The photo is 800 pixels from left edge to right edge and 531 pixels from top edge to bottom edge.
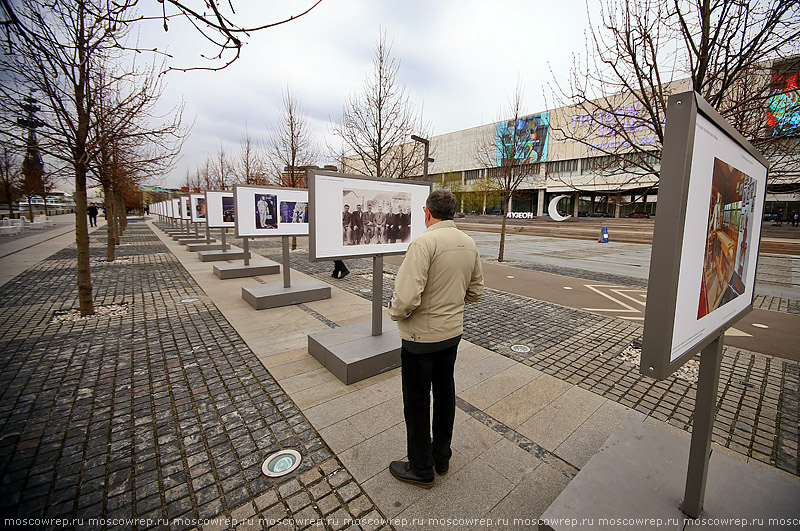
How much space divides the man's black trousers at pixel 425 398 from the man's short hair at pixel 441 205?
1.00m

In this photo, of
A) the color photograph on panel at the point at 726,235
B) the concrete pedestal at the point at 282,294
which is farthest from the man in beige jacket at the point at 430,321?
the concrete pedestal at the point at 282,294

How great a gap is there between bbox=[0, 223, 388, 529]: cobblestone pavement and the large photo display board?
1.96 meters

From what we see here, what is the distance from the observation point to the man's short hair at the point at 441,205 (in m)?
2.60

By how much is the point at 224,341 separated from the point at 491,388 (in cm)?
409

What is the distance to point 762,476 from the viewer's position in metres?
2.46

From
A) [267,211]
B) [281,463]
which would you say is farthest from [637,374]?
[267,211]

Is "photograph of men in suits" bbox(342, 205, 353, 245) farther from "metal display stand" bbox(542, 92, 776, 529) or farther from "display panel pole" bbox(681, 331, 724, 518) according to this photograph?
"display panel pole" bbox(681, 331, 724, 518)

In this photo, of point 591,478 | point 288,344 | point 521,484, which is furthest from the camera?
point 288,344

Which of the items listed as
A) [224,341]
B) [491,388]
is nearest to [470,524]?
[491,388]

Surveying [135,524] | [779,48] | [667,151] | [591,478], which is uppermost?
[779,48]

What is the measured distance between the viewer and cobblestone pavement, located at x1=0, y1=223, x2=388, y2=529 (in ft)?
7.81

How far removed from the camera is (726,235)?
1.95 meters

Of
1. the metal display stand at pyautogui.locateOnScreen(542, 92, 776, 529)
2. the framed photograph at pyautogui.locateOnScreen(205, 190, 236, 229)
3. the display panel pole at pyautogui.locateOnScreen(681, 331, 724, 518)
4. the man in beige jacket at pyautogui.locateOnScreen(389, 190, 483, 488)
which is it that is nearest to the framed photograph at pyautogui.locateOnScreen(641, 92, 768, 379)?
the metal display stand at pyautogui.locateOnScreen(542, 92, 776, 529)

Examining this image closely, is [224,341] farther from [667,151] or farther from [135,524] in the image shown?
[667,151]
